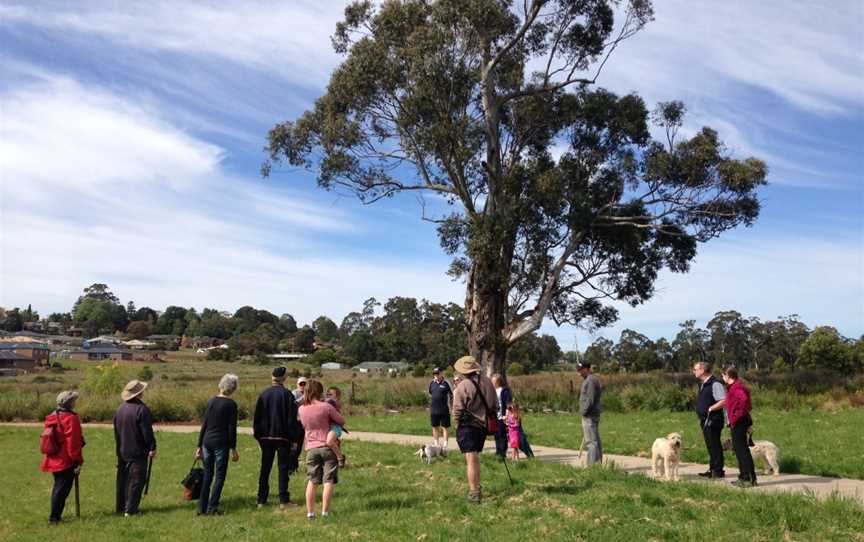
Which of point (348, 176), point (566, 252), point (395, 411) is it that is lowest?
point (395, 411)

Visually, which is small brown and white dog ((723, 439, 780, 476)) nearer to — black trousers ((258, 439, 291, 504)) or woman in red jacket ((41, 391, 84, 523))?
black trousers ((258, 439, 291, 504))

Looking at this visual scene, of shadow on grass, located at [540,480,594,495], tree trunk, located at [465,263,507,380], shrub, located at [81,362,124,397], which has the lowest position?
shrub, located at [81,362,124,397]

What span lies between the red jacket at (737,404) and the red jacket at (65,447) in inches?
340

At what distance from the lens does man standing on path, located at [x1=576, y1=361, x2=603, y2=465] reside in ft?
34.3

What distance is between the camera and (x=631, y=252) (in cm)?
2744

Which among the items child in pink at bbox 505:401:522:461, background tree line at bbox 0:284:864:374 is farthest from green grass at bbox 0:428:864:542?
background tree line at bbox 0:284:864:374

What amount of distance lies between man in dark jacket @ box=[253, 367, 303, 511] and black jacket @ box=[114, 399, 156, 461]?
4.40 ft

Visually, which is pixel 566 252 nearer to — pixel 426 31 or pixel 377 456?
pixel 426 31

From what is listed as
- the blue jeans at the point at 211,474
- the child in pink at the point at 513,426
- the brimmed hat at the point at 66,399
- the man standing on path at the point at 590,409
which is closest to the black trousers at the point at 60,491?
the brimmed hat at the point at 66,399

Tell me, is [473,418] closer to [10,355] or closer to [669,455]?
[669,455]

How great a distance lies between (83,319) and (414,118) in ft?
602

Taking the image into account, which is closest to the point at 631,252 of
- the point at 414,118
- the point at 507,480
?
the point at 414,118

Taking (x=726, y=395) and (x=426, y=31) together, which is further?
(x=426, y=31)

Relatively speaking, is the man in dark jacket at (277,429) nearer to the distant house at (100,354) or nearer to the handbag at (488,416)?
the handbag at (488,416)
